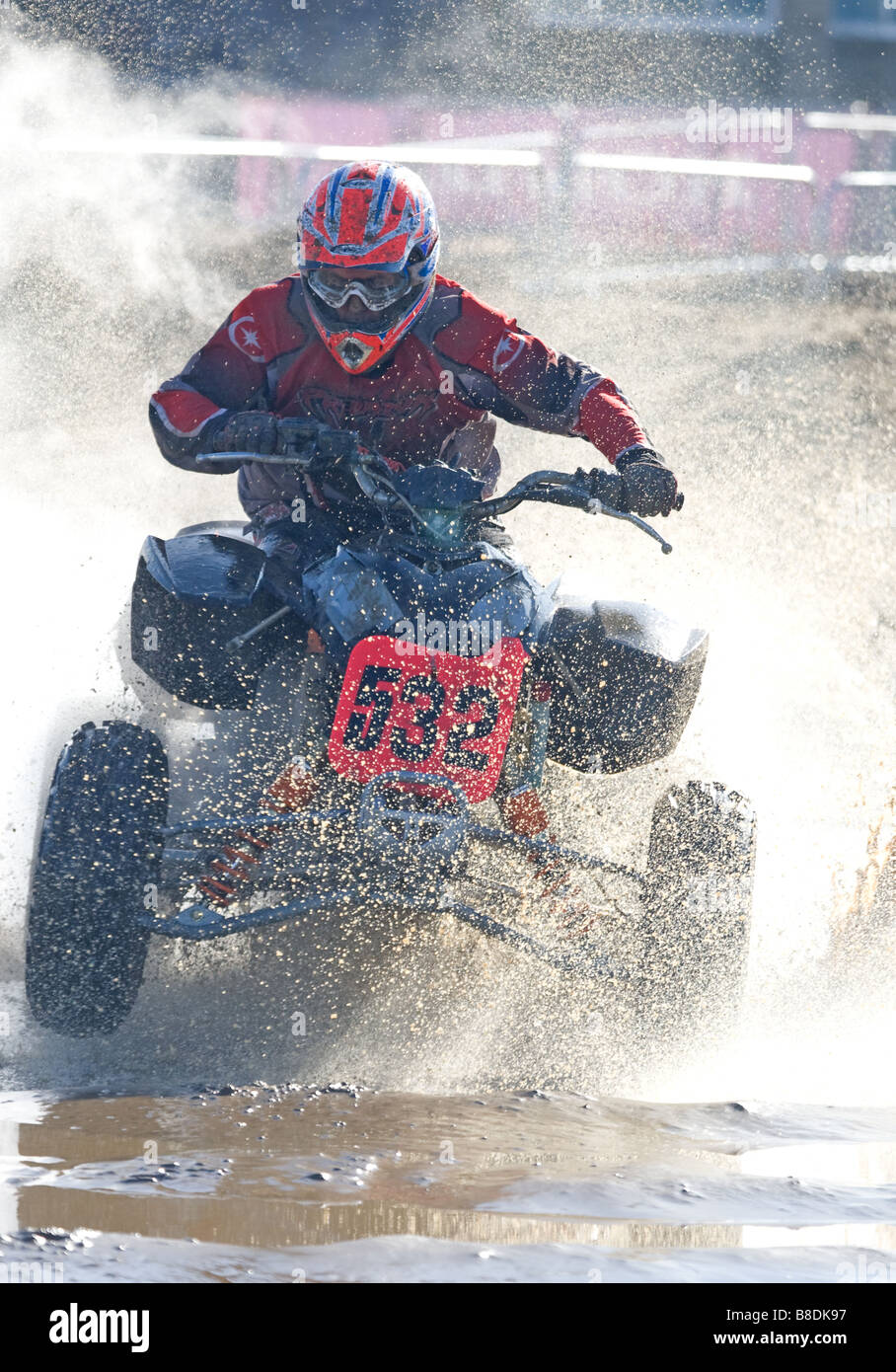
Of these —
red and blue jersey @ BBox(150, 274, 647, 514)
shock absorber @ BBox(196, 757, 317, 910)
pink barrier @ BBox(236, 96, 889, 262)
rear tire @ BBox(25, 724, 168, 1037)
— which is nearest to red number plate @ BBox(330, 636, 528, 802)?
shock absorber @ BBox(196, 757, 317, 910)

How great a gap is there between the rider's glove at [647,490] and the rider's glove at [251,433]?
82 centimetres

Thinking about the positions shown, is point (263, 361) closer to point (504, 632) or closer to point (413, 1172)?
point (504, 632)

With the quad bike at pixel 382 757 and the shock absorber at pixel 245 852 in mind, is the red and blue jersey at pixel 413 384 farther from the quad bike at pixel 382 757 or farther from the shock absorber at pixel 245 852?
the shock absorber at pixel 245 852

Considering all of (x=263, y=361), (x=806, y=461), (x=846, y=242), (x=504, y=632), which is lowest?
(x=504, y=632)

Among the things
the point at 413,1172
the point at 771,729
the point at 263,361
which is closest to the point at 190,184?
the point at 771,729

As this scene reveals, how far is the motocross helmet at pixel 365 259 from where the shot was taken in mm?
4262

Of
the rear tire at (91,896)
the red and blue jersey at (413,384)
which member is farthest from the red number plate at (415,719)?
the red and blue jersey at (413,384)

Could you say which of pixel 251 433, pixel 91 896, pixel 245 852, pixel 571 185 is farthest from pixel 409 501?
pixel 571 185

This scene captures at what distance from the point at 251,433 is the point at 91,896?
3.59 ft

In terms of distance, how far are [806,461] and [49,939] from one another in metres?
6.90

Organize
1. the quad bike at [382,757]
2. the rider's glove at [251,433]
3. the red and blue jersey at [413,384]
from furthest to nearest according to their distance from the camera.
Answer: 1. the red and blue jersey at [413,384]
2. the rider's glove at [251,433]
3. the quad bike at [382,757]

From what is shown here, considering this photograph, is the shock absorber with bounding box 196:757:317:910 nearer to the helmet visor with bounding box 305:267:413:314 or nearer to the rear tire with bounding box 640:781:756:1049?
the rear tire with bounding box 640:781:756:1049

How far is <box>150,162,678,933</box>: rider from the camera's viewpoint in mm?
4273

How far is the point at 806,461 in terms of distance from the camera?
32.6 ft
